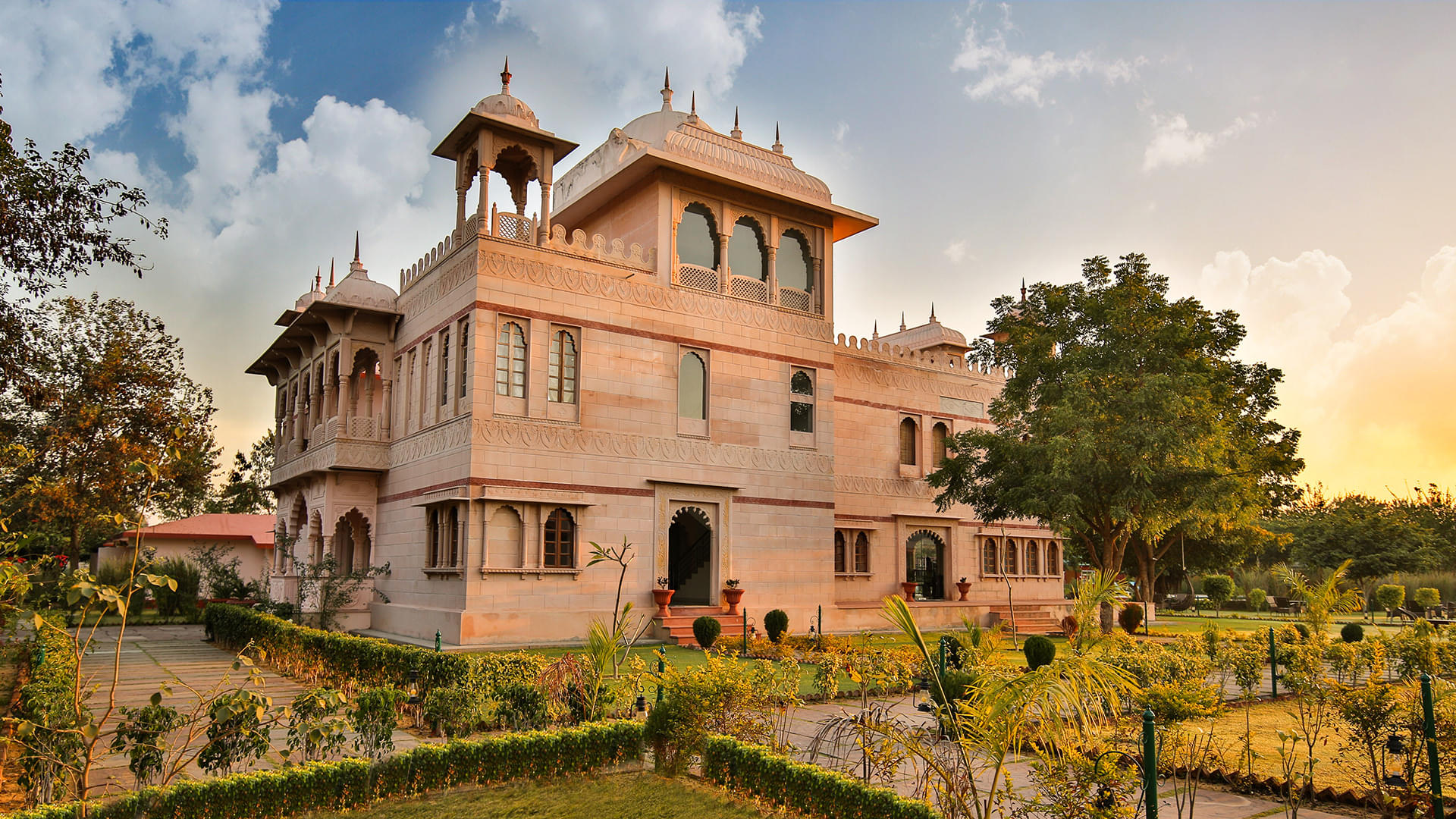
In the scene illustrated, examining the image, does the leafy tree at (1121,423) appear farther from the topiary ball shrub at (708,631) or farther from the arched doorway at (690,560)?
the topiary ball shrub at (708,631)

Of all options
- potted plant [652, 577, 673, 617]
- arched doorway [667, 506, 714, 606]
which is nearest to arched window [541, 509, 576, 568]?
potted plant [652, 577, 673, 617]

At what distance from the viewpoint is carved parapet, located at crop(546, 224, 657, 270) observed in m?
20.5

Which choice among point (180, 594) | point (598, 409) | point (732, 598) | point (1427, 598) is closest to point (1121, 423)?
point (732, 598)

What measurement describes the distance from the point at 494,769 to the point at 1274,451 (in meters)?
23.2

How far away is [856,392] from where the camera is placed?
2736 centimetres

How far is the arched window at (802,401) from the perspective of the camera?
2381 cm

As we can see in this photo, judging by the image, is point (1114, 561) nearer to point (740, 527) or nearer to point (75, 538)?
point (740, 527)

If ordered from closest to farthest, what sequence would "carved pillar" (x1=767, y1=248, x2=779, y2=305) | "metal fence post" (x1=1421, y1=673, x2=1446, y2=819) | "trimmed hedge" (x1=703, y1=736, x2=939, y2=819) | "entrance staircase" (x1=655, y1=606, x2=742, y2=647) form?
1. "trimmed hedge" (x1=703, y1=736, x2=939, y2=819)
2. "metal fence post" (x1=1421, y1=673, x2=1446, y2=819)
3. "entrance staircase" (x1=655, y1=606, x2=742, y2=647)
4. "carved pillar" (x1=767, y1=248, x2=779, y2=305)

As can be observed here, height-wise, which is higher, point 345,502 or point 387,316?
point 387,316

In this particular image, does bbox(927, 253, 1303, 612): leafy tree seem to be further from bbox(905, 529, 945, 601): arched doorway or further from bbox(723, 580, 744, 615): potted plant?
bbox(723, 580, 744, 615): potted plant

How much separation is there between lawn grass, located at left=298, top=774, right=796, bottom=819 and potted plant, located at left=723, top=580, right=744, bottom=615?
513 inches

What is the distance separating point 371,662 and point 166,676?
18.3 ft

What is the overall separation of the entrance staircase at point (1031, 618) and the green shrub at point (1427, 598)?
45.0ft

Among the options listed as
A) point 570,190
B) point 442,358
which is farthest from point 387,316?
point 570,190
